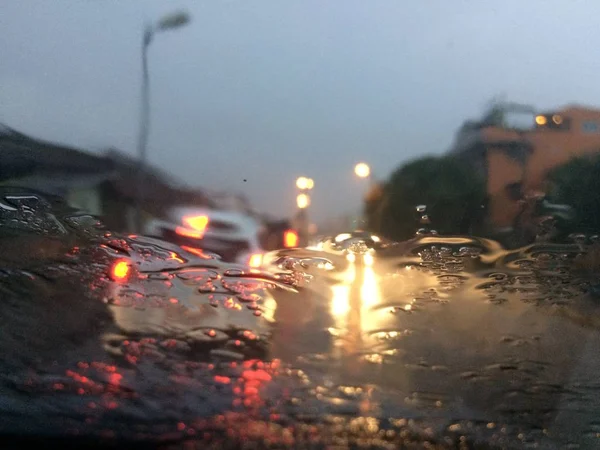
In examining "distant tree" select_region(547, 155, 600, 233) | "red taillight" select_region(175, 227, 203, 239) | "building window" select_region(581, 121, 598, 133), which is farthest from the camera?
"red taillight" select_region(175, 227, 203, 239)

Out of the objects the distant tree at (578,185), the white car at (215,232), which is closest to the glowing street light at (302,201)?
the white car at (215,232)

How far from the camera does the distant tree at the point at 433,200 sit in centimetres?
560

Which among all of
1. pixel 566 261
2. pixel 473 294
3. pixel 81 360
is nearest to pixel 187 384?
pixel 81 360

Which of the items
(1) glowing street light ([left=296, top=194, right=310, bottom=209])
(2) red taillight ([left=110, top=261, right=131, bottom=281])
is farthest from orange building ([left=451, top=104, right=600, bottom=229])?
(2) red taillight ([left=110, top=261, right=131, bottom=281])

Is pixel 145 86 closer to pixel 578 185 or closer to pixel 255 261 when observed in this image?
pixel 255 261

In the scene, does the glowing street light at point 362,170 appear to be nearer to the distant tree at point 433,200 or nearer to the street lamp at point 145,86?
the distant tree at point 433,200

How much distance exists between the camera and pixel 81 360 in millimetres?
4930

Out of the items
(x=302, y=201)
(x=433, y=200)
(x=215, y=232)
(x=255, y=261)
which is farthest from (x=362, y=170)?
→ (x=215, y=232)

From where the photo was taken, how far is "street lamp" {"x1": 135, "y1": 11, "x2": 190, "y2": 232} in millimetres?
5391

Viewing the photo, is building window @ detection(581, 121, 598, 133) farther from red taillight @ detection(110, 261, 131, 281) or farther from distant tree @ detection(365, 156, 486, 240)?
red taillight @ detection(110, 261, 131, 281)

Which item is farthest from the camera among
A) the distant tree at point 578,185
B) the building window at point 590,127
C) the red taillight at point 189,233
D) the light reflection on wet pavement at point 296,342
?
the red taillight at point 189,233

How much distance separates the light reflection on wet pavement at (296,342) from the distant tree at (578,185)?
1.00 feet

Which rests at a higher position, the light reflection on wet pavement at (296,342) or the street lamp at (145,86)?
the street lamp at (145,86)

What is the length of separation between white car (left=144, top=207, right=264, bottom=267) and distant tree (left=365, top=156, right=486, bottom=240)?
0.81 metres
